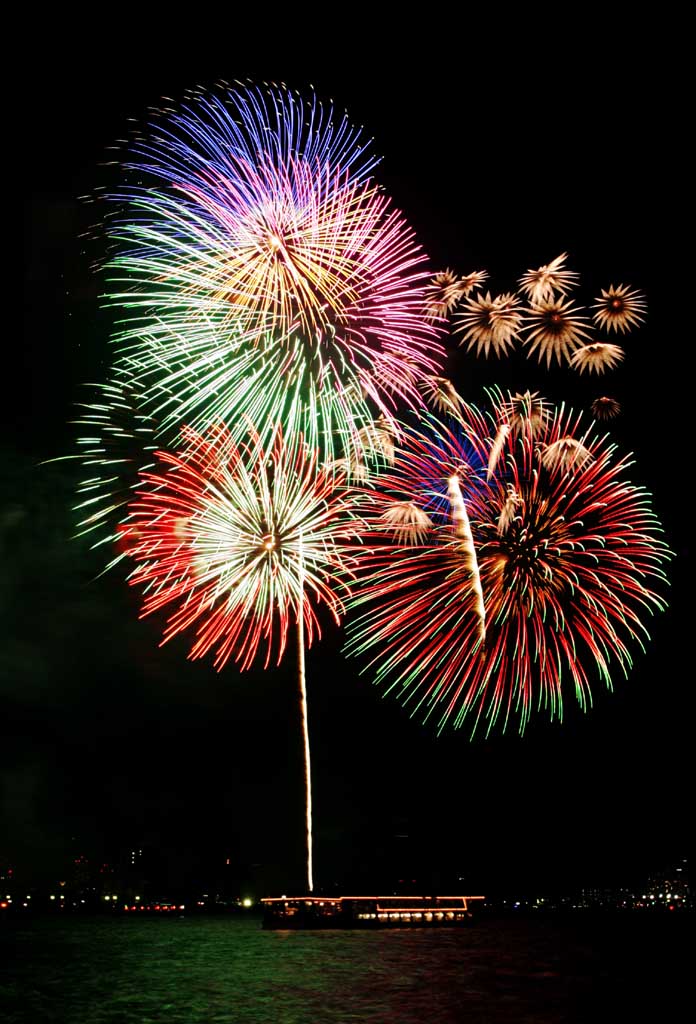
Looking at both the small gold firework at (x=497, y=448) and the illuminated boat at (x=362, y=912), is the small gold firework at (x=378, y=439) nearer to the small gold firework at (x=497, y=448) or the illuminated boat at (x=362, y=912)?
the small gold firework at (x=497, y=448)

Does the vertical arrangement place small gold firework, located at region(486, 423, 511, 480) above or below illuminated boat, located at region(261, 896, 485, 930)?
above

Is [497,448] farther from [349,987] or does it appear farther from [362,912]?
[362,912]

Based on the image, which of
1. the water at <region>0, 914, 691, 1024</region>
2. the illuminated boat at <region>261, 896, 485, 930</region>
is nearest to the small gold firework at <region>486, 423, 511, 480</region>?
the water at <region>0, 914, 691, 1024</region>

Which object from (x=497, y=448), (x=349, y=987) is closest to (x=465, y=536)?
(x=497, y=448)

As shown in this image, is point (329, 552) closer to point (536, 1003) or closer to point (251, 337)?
point (251, 337)

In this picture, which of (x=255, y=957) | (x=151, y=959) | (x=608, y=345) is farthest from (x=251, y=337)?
(x=151, y=959)

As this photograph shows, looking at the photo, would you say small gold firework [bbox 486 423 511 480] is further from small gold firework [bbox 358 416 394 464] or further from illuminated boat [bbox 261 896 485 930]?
illuminated boat [bbox 261 896 485 930]

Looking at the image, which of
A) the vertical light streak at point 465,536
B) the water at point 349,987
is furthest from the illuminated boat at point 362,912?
the vertical light streak at point 465,536

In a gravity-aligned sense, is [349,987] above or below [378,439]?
below
